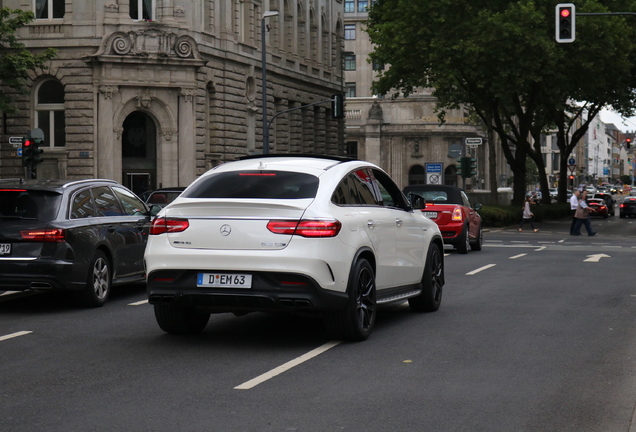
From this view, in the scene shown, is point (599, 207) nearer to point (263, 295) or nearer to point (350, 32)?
point (350, 32)

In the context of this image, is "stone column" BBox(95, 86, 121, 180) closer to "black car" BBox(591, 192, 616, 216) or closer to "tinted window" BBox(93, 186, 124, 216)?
"tinted window" BBox(93, 186, 124, 216)

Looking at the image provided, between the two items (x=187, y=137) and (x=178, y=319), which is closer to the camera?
(x=178, y=319)

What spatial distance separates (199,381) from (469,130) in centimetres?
8507

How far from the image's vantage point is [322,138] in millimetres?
64375

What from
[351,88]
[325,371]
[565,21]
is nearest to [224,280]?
[325,371]

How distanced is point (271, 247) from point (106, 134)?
3622 centimetres

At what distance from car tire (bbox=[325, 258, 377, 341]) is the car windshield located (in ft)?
14.2

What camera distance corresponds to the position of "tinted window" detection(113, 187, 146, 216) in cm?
1455

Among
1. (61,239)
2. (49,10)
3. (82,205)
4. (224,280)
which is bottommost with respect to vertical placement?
(224,280)

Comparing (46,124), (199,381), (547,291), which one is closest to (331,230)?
(199,381)

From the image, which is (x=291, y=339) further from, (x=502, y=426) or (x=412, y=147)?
(x=412, y=147)

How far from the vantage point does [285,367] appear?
28.0ft

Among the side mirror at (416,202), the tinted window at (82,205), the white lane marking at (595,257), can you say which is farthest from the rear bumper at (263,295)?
the white lane marking at (595,257)

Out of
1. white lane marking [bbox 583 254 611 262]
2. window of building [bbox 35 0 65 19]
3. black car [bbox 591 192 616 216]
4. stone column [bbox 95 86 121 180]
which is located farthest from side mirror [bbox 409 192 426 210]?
black car [bbox 591 192 616 216]
